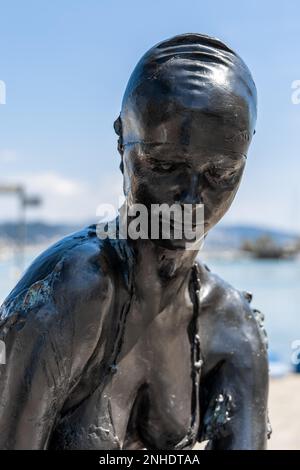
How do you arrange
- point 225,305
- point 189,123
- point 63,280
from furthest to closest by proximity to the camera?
point 225,305
point 63,280
point 189,123

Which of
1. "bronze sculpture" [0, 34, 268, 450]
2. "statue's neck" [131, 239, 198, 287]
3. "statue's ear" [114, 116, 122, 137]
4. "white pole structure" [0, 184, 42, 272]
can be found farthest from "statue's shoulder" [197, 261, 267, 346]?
"white pole structure" [0, 184, 42, 272]

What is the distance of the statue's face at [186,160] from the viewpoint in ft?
4.09

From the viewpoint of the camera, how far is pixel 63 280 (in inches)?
52.9

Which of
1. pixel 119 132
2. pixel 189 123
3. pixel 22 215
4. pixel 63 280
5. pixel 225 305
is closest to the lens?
pixel 189 123

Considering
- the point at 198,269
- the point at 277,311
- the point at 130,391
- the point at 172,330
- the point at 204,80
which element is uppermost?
the point at 277,311

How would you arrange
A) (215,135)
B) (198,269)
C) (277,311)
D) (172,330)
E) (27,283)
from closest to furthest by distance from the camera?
(215,135) → (27,283) → (172,330) → (198,269) → (277,311)

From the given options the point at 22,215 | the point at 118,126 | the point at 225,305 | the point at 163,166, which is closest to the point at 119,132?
the point at 118,126

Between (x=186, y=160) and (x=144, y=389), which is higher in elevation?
(x=186, y=160)

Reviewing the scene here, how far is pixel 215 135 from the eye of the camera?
4.10ft

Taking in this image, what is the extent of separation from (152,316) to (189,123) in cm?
46

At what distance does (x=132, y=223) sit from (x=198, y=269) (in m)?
0.28

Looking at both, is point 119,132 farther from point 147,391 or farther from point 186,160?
point 147,391
